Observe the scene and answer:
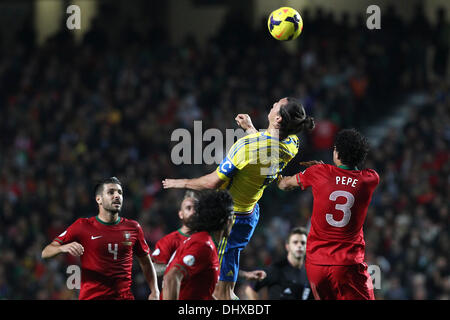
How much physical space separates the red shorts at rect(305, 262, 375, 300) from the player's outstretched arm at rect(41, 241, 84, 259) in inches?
85.7

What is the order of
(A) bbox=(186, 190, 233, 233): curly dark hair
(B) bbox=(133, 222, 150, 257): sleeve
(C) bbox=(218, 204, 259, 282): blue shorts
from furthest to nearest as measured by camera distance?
(C) bbox=(218, 204, 259, 282): blue shorts
(B) bbox=(133, 222, 150, 257): sleeve
(A) bbox=(186, 190, 233, 233): curly dark hair

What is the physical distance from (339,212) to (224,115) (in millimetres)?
10832

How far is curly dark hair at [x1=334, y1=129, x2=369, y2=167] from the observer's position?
686cm

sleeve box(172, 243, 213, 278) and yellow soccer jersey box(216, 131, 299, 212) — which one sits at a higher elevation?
yellow soccer jersey box(216, 131, 299, 212)

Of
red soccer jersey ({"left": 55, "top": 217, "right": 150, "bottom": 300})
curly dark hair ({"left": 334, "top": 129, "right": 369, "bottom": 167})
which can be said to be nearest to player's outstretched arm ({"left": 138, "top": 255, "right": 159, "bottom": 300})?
red soccer jersey ({"left": 55, "top": 217, "right": 150, "bottom": 300})

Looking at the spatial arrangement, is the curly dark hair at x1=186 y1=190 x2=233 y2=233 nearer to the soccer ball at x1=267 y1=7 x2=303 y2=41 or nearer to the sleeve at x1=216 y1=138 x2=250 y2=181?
the sleeve at x1=216 y1=138 x2=250 y2=181

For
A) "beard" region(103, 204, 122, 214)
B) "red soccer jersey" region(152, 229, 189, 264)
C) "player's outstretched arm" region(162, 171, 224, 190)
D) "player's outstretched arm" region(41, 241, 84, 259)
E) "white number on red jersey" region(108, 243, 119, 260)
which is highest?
"player's outstretched arm" region(162, 171, 224, 190)

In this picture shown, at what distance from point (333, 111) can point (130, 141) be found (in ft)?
16.0

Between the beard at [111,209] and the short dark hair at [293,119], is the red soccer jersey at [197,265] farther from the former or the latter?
the short dark hair at [293,119]

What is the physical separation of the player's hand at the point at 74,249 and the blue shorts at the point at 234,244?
1.62 m

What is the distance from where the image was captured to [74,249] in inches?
266

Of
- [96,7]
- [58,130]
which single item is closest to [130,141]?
[58,130]

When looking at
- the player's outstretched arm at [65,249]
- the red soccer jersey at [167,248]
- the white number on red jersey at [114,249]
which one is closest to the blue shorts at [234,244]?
the red soccer jersey at [167,248]

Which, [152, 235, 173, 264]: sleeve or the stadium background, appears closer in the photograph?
[152, 235, 173, 264]: sleeve
